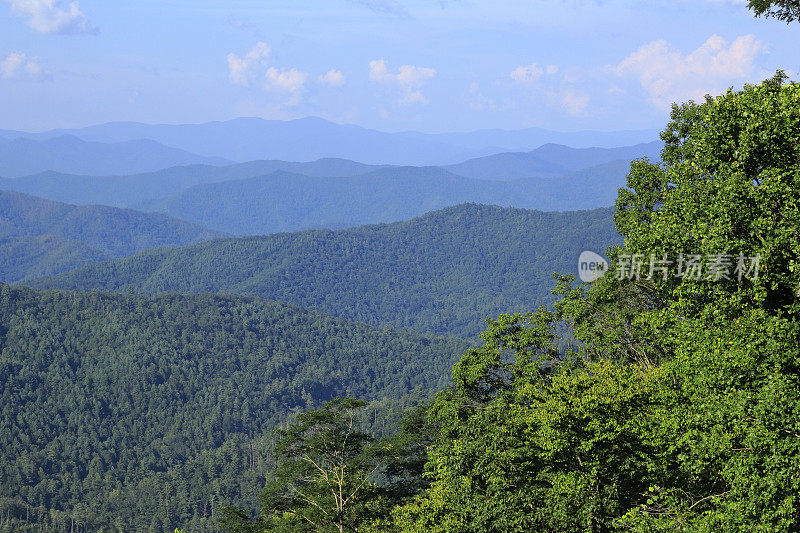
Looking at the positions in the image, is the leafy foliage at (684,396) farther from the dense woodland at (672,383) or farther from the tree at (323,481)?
the tree at (323,481)

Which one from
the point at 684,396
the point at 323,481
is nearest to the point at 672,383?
the point at 684,396

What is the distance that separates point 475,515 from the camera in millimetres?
20844

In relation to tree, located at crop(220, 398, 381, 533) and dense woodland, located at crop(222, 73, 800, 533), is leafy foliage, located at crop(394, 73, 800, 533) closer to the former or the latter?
dense woodland, located at crop(222, 73, 800, 533)

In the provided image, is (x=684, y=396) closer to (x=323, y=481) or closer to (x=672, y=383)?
(x=672, y=383)

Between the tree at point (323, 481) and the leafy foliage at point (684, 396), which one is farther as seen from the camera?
the tree at point (323, 481)

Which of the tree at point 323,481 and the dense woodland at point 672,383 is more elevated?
the dense woodland at point 672,383

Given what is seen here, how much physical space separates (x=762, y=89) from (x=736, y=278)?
4619mm

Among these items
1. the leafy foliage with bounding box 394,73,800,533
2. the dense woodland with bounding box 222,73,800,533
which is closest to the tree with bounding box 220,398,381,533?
the dense woodland with bounding box 222,73,800,533

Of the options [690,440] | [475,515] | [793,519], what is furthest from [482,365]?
[793,519]

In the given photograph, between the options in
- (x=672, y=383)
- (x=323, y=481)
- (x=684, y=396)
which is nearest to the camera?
(x=684, y=396)

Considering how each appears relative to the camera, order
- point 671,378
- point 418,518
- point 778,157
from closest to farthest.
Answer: point 778,157 < point 671,378 < point 418,518

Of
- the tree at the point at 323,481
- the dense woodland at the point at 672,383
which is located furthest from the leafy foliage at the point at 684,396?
the tree at the point at 323,481

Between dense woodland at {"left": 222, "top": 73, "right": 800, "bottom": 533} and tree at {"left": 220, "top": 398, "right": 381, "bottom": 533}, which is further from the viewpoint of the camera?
tree at {"left": 220, "top": 398, "right": 381, "bottom": 533}

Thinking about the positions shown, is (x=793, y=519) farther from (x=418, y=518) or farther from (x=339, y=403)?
(x=339, y=403)
